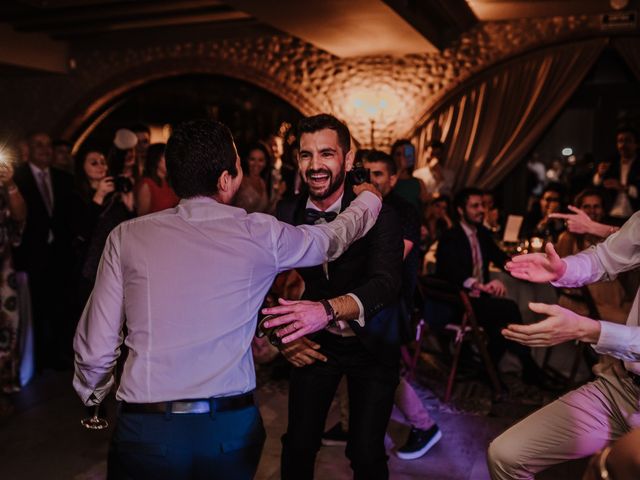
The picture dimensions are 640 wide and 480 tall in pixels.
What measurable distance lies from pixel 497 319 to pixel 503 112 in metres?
3.77

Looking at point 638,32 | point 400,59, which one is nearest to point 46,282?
point 400,59

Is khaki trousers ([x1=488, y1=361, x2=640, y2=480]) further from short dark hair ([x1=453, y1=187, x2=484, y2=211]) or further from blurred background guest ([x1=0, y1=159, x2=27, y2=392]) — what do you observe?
blurred background guest ([x1=0, y1=159, x2=27, y2=392])

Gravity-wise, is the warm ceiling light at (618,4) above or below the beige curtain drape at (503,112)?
above

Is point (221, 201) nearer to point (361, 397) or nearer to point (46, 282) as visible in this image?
point (361, 397)

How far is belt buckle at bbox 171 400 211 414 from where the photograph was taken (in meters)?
1.68

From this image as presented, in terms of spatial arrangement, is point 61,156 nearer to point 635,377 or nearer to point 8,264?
point 8,264

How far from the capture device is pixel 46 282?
5008 mm

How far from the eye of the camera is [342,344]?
2.42 metres

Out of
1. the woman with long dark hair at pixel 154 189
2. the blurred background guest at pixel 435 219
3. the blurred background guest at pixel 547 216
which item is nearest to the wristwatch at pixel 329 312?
the woman with long dark hair at pixel 154 189

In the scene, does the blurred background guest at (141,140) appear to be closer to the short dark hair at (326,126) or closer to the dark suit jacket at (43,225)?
the dark suit jacket at (43,225)

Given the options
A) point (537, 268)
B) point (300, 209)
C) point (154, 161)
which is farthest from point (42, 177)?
point (537, 268)

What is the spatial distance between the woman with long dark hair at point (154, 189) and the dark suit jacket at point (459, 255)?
1797 mm

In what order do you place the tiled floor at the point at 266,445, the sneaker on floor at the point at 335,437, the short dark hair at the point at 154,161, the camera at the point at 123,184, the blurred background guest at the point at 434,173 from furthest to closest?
the blurred background guest at the point at 434,173, the short dark hair at the point at 154,161, the camera at the point at 123,184, the sneaker on floor at the point at 335,437, the tiled floor at the point at 266,445

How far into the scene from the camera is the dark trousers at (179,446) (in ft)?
5.48
